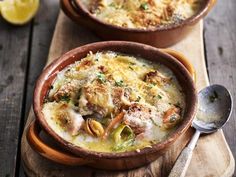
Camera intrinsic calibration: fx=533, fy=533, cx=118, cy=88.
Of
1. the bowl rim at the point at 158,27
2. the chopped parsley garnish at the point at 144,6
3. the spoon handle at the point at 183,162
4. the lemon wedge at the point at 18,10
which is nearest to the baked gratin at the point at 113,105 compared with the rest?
the spoon handle at the point at 183,162

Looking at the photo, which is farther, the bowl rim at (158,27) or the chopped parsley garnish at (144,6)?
the chopped parsley garnish at (144,6)

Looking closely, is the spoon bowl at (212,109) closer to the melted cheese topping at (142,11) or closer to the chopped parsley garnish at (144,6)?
the melted cheese topping at (142,11)

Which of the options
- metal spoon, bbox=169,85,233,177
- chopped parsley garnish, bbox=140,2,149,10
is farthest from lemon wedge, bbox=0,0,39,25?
metal spoon, bbox=169,85,233,177

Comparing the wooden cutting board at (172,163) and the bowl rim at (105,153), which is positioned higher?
the bowl rim at (105,153)

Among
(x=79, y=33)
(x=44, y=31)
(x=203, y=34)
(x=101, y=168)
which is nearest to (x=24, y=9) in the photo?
(x=44, y=31)

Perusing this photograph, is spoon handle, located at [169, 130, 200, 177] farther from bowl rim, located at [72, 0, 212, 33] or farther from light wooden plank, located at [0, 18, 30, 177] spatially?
light wooden plank, located at [0, 18, 30, 177]

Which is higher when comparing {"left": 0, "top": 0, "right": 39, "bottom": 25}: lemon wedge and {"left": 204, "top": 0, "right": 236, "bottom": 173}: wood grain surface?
{"left": 204, "top": 0, "right": 236, "bottom": 173}: wood grain surface
